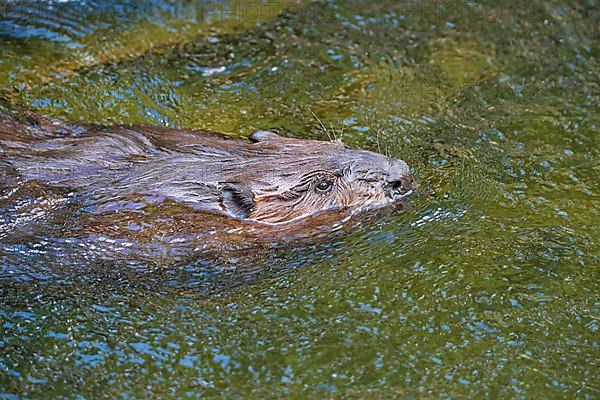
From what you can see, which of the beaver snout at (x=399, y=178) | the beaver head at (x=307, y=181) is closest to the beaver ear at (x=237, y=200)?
the beaver head at (x=307, y=181)

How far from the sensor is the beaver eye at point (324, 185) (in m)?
4.50

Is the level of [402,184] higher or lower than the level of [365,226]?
higher

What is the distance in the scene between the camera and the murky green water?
142 inches

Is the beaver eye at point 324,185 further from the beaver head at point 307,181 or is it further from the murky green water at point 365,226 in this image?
the murky green water at point 365,226

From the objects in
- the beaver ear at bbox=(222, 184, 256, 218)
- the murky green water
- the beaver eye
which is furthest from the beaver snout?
the beaver ear at bbox=(222, 184, 256, 218)

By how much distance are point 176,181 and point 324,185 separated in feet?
2.53

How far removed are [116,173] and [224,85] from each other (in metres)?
1.79

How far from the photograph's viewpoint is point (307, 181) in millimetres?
4457

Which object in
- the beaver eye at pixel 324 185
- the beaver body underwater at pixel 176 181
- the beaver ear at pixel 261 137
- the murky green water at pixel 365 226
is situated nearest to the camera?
the murky green water at pixel 365 226

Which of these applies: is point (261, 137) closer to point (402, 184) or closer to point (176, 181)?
point (176, 181)

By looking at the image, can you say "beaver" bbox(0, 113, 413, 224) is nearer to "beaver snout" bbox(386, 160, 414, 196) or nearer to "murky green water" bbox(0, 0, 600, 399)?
"beaver snout" bbox(386, 160, 414, 196)

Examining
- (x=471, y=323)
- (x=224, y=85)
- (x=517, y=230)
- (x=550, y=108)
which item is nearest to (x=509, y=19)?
(x=550, y=108)

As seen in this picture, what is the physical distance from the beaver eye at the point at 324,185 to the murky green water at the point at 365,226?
0.27 meters

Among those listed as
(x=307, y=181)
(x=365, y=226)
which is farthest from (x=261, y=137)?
(x=365, y=226)
